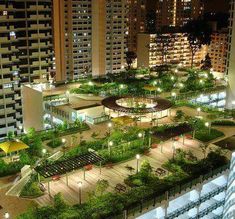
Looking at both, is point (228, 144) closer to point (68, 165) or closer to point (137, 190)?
point (137, 190)

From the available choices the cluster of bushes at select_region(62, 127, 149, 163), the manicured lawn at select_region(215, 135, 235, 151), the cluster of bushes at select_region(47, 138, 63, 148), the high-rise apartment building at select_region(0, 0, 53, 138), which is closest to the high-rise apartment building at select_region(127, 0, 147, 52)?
the high-rise apartment building at select_region(0, 0, 53, 138)

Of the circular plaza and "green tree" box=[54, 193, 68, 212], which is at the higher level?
the circular plaza

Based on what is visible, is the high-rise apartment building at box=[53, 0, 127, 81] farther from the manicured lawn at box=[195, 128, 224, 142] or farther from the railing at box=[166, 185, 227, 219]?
the railing at box=[166, 185, 227, 219]

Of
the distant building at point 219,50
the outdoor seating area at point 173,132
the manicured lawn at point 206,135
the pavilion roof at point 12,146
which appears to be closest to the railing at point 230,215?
the manicured lawn at point 206,135

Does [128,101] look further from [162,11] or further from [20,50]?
[162,11]

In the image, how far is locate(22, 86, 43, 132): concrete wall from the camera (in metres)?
49.4

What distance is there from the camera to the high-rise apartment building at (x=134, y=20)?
11925 centimetres

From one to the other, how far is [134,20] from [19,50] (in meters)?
56.4

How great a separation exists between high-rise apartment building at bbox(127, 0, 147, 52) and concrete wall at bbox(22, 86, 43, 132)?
71062 millimetres

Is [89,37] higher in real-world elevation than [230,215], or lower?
higher

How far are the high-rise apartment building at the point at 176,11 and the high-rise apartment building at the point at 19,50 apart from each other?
63652 mm

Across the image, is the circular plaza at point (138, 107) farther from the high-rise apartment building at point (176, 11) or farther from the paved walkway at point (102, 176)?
the high-rise apartment building at point (176, 11)

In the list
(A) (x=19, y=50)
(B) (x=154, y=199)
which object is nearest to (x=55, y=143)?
(B) (x=154, y=199)

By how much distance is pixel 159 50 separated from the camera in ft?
344
